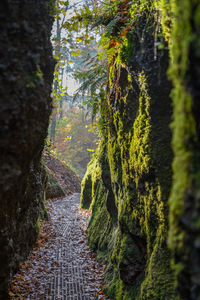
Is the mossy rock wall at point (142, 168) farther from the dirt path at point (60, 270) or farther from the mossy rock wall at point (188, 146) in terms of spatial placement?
the mossy rock wall at point (188, 146)

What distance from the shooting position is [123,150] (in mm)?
5008

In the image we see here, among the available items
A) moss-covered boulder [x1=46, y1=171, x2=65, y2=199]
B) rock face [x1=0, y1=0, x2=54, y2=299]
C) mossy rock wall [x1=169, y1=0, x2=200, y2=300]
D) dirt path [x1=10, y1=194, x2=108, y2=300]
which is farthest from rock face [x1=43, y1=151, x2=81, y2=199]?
mossy rock wall [x1=169, y1=0, x2=200, y2=300]

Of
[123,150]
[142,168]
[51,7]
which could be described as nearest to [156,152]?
[142,168]

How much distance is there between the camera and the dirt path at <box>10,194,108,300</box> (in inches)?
191

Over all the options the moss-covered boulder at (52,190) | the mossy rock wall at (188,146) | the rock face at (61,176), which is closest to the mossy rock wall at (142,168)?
the mossy rock wall at (188,146)

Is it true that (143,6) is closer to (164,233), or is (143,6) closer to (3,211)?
(164,233)

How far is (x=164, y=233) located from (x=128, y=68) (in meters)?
3.06

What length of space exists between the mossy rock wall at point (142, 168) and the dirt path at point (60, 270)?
590mm

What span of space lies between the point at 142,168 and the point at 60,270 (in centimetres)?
374

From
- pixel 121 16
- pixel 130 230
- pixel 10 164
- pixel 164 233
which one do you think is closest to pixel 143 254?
pixel 130 230

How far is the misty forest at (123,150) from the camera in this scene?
5.70ft

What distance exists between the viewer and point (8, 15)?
2.52 meters

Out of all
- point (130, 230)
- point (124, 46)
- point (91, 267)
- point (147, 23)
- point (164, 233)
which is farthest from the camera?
point (91, 267)

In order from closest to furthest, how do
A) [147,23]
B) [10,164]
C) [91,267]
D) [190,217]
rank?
[190,217], [10,164], [147,23], [91,267]
